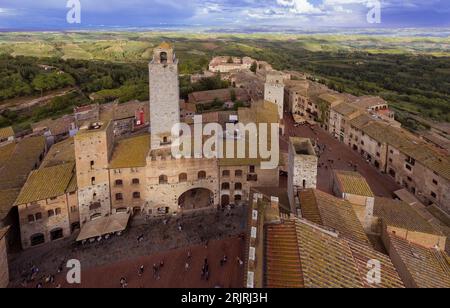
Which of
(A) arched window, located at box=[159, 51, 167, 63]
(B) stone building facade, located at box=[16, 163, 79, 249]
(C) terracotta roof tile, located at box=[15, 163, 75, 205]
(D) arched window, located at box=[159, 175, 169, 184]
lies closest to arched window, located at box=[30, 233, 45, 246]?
(B) stone building facade, located at box=[16, 163, 79, 249]

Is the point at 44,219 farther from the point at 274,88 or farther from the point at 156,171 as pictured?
the point at 274,88

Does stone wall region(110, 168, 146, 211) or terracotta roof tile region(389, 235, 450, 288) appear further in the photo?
stone wall region(110, 168, 146, 211)

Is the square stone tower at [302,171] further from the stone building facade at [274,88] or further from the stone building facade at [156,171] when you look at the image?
the stone building facade at [274,88]

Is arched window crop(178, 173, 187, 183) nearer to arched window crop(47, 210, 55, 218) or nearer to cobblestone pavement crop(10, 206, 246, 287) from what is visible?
cobblestone pavement crop(10, 206, 246, 287)

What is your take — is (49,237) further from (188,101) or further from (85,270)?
(188,101)

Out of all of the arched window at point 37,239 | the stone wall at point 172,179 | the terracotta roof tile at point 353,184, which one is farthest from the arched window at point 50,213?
the terracotta roof tile at point 353,184
